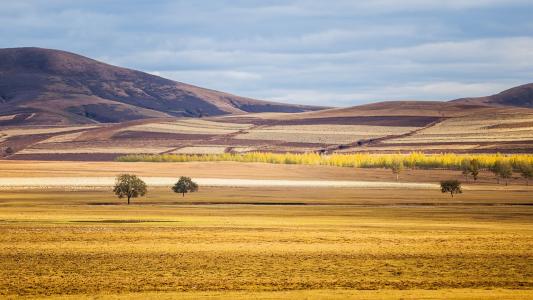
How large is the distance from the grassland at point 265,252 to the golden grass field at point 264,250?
64 millimetres

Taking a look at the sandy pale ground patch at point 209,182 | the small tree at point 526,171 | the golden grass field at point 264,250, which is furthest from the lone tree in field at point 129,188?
the small tree at point 526,171

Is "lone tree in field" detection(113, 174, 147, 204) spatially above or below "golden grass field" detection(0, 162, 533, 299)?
above

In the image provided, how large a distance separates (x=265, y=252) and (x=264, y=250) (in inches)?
33.3

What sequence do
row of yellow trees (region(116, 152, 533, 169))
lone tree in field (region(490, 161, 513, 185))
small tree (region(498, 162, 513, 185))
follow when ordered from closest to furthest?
small tree (region(498, 162, 513, 185))
lone tree in field (region(490, 161, 513, 185))
row of yellow trees (region(116, 152, 533, 169))

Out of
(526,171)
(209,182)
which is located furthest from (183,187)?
(526,171)

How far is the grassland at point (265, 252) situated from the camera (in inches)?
1340

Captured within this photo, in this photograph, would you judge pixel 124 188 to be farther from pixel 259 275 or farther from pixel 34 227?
pixel 259 275

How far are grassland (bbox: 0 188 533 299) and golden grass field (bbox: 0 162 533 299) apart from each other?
0.21 feet

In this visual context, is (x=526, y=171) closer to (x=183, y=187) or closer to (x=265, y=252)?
(x=183, y=187)

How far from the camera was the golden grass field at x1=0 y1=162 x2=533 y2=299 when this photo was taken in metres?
34.0

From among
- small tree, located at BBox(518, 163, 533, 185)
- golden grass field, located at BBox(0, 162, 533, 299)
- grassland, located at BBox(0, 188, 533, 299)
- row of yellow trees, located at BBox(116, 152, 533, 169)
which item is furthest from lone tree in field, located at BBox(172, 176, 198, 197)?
row of yellow trees, located at BBox(116, 152, 533, 169)

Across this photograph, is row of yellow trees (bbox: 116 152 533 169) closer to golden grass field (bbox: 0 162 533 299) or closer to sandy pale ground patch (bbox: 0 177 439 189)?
sandy pale ground patch (bbox: 0 177 439 189)

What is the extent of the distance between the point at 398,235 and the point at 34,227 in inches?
890

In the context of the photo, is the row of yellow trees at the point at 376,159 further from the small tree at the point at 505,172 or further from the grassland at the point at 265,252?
the grassland at the point at 265,252
